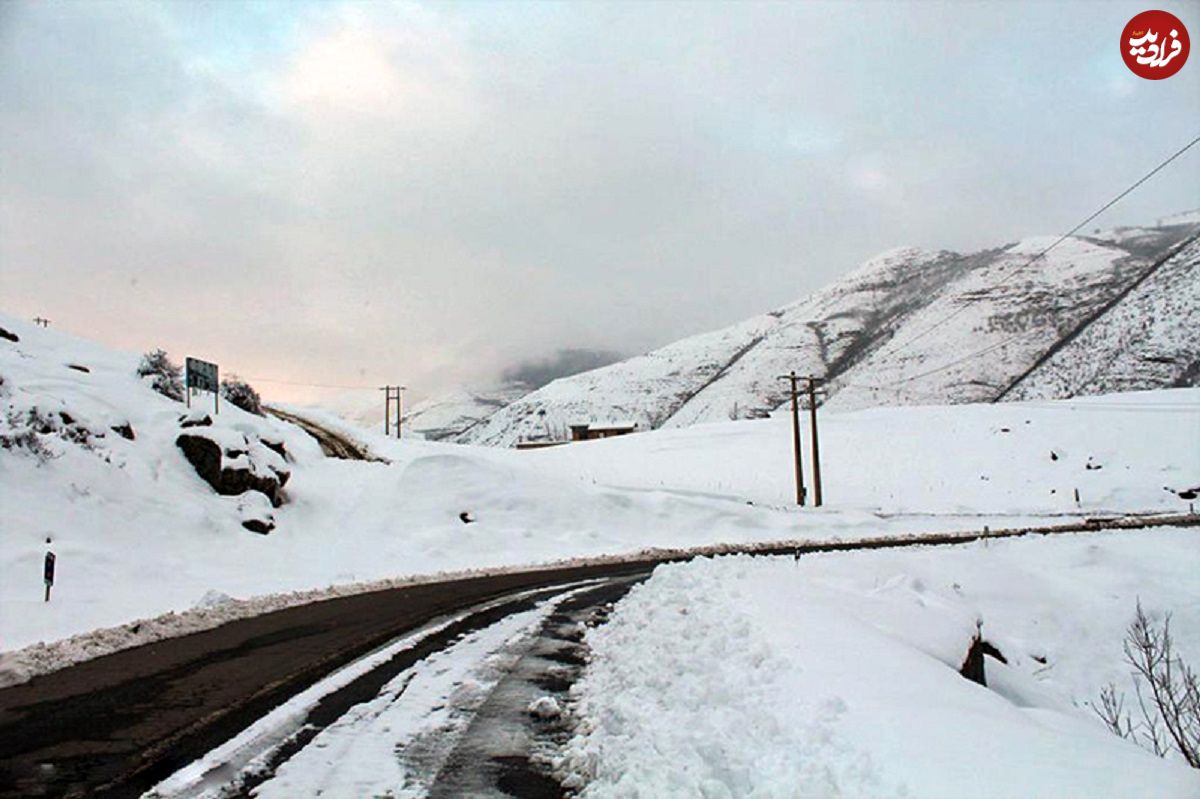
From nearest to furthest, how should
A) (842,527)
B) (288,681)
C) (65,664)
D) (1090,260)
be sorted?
(288,681)
(65,664)
(842,527)
(1090,260)

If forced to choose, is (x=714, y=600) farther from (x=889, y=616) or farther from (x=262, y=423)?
(x=262, y=423)

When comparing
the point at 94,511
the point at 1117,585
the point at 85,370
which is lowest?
the point at 1117,585

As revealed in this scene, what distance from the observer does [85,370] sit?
27484 millimetres

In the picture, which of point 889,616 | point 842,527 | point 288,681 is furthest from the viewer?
point 842,527

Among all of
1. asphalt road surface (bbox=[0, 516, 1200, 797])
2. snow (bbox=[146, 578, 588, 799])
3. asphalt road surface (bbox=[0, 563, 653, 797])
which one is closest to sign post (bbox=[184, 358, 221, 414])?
asphalt road surface (bbox=[0, 516, 1200, 797])

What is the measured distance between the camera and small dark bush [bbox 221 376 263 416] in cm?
3800

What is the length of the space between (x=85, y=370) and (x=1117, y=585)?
32.9 meters

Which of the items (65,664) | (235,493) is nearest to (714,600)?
(65,664)

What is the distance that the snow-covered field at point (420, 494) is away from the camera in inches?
613

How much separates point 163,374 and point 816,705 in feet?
106

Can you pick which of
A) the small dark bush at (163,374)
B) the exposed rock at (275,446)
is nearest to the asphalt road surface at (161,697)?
the exposed rock at (275,446)

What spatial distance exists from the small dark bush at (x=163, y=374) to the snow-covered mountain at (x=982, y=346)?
320 ft

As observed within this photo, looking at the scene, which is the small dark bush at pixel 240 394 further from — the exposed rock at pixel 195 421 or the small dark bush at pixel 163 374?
the exposed rock at pixel 195 421

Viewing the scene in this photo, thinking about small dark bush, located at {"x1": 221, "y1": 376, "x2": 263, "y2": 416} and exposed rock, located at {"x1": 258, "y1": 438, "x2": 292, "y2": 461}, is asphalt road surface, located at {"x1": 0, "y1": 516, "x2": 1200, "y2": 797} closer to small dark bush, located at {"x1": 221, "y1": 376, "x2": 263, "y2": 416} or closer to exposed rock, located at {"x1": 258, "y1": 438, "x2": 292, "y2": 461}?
exposed rock, located at {"x1": 258, "y1": 438, "x2": 292, "y2": 461}
